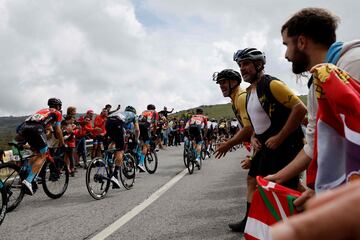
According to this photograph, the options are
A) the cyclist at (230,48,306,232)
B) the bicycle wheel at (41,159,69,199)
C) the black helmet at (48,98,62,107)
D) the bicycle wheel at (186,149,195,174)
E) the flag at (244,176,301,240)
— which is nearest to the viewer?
the flag at (244,176,301,240)

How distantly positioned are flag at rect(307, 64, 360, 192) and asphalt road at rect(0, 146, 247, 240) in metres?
3.61

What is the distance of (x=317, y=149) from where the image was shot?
1592 mm

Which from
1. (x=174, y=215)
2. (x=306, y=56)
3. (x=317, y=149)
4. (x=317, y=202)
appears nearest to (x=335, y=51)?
(x=306, y=56)

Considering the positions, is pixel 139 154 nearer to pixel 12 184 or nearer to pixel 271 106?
pixel 12 184

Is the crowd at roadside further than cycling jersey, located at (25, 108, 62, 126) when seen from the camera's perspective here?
No

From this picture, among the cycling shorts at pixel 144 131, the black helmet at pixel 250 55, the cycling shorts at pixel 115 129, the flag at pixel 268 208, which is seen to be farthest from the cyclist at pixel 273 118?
the cycling shorts at pixel 144 131

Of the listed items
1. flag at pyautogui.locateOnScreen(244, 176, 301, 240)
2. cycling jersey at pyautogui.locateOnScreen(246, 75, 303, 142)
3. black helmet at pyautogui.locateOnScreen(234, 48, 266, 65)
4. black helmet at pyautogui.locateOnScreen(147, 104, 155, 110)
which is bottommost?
flag at pyautogui.locateOnScreen(244, 176, 301, 240)

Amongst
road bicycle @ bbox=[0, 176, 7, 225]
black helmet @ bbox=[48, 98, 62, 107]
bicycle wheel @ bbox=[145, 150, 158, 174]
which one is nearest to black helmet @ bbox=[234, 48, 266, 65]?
road bicycle @ bbox=[0, 176, 7, 225]

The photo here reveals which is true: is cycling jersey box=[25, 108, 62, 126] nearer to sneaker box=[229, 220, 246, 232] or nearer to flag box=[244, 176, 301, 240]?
sneaker box=[229, 220, 246, 232]

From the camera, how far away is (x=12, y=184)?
23.0ft

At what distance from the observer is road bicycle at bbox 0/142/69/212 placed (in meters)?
6.87

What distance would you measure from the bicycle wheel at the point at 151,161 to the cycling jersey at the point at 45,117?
4530 mm

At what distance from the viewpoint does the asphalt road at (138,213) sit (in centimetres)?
529

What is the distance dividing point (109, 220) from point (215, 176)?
573cm
